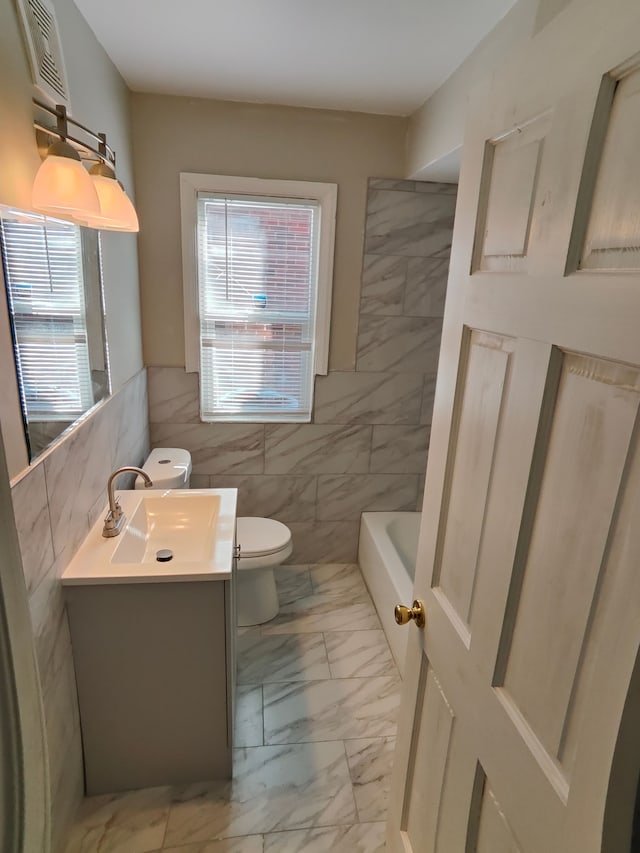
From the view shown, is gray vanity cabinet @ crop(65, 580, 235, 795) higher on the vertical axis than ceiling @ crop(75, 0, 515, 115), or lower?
lower

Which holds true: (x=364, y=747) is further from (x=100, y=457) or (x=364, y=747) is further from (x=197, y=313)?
(x=197, y=313)

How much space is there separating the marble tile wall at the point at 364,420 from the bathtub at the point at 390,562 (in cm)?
11

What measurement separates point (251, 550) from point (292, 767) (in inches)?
34.9

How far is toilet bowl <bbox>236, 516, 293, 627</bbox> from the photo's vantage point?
237 cm

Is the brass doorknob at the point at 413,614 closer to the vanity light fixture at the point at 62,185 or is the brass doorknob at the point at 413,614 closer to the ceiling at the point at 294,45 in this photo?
the vanity light fixture at the point at 62,185

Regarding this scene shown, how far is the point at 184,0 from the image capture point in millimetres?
1578

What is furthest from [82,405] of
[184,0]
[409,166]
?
[409,166]

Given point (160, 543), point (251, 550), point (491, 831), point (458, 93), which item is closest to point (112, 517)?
point (160, 543)

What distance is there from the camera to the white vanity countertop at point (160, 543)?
1.49 m

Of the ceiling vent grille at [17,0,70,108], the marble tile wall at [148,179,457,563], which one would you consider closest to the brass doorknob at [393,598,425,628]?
the ceiling vent grille at [17,0,70,108]

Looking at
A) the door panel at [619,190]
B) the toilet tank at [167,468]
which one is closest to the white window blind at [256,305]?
the toilet tank at [167,468]

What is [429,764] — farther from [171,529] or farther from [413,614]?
[171,529]

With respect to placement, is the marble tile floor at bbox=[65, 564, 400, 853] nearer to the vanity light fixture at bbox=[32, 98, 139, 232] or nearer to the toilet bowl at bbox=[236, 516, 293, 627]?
the toilet bowl at bbox=[236, 516, 293, 627]

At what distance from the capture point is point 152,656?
1587 mm
